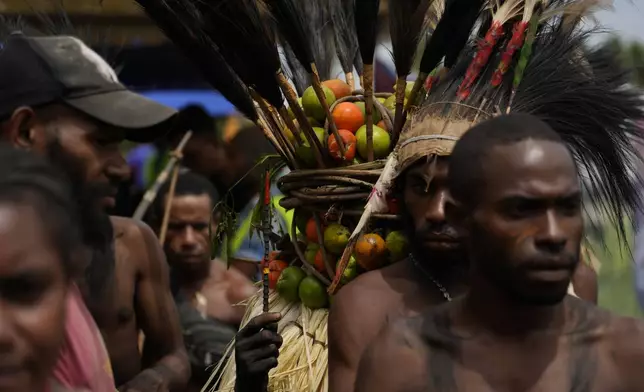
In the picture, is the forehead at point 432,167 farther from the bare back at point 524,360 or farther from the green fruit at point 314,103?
the bare back at point 524,360

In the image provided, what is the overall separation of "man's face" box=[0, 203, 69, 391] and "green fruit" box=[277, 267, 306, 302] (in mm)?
1758

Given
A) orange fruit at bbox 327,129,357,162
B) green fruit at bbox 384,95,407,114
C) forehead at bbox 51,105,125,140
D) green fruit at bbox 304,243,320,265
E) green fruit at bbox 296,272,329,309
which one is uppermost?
green fruit at bbox 384,95,407,114

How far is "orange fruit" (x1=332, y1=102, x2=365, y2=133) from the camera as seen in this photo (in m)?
3.55

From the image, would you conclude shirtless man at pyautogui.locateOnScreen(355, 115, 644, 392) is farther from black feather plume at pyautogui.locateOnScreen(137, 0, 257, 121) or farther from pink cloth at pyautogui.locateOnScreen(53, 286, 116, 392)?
black feather plume at pyautogui.locateOnScreen(137, 0, 257, 121)

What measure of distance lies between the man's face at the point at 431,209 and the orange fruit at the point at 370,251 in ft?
0.76

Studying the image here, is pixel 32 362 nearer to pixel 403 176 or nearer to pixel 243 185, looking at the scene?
pixel 403 176

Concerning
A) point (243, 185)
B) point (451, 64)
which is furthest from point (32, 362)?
point (243, 185)

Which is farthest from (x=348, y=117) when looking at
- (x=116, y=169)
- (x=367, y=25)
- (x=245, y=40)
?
(x=116, y=169)

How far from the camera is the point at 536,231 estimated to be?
2.15 meters

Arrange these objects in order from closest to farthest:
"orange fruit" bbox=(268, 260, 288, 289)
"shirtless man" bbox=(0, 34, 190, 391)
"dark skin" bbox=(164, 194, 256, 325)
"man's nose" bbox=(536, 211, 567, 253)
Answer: "man's nose" bbox=(536, 211, 567, 253) → "shirtless man" bbox=(0, 34, 190, 391) → "orange fruit" bbox=(268, 260, 288, 289) → "dark skin" bbox=(164, 194, 256, 325)

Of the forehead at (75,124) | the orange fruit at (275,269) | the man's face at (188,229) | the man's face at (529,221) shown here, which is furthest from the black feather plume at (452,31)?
the man's face at (188,229)

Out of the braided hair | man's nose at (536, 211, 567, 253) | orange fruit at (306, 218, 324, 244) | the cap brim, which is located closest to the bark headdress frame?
orange fruit at (306, 218, 324, 244)

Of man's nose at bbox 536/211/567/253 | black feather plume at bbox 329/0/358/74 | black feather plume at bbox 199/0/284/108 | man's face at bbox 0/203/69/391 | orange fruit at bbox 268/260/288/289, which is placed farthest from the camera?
black feather plume at bbox 329/0/358/74

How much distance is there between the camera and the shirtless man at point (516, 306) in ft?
7.10
